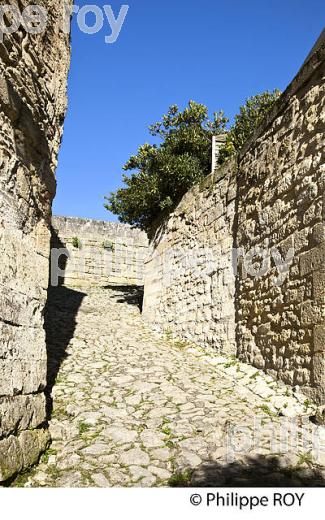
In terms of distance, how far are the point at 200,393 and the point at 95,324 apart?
4137 mm

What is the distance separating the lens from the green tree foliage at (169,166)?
1048 cm

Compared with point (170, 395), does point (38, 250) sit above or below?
above

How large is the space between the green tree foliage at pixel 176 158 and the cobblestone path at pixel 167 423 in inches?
167

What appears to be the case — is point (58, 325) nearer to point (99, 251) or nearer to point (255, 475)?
point (255, 475)

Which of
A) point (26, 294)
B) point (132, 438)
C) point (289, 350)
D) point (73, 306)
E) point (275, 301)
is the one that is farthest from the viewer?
point (73, 306)

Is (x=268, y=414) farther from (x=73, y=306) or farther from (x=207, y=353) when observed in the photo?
(x=73, y=306)

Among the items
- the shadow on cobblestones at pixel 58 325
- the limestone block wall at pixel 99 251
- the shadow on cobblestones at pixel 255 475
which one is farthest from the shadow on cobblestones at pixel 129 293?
the shadow on cobblestones at pixel 255 475

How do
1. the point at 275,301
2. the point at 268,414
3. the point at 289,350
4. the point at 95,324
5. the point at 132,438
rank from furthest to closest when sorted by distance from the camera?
the point at 95,324 → the point at 275,301 → the point at 289,350 → the point at 268,414 → the point at 132,438

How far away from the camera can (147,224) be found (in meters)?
11.6

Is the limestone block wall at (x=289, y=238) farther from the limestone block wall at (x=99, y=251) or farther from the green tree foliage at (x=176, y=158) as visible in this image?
the limestone block wall at (x=99, y=251)

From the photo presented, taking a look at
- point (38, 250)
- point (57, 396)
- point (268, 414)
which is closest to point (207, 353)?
point (268, 414)

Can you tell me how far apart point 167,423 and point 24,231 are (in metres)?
2.49

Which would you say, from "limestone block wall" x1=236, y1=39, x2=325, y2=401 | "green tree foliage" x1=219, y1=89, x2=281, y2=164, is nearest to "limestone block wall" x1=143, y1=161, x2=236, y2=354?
"limestone block wall" x1=236, y1=39, x2=325, y2=401

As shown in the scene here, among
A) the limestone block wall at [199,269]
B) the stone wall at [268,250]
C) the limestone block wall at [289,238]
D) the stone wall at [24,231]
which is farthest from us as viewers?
the limestone block wall at [199,269]
